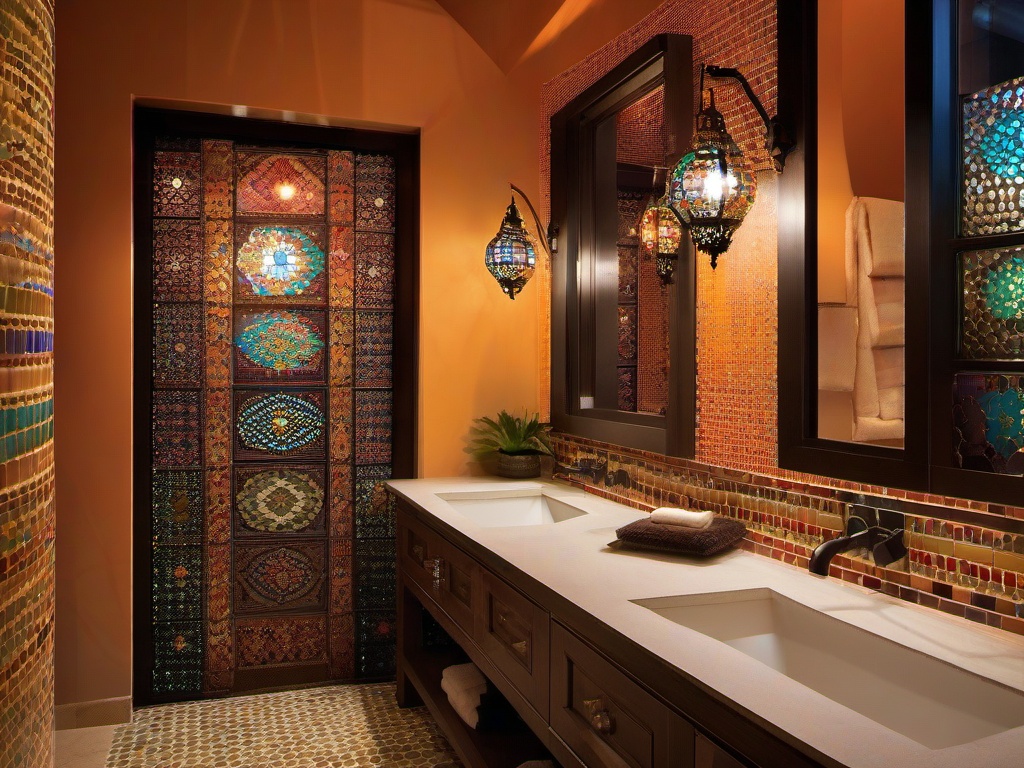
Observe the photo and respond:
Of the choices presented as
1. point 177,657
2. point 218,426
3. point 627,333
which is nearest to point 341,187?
point 218,426

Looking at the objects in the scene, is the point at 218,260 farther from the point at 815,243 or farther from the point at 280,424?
the point at 815,243

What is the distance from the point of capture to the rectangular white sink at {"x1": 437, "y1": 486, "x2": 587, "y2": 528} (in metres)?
2.89

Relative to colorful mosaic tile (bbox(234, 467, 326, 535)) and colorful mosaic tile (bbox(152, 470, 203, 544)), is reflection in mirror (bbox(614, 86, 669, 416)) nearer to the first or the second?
colorful mosaic tile (bbox(234, 467, 326, 535))

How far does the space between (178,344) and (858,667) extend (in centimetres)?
261

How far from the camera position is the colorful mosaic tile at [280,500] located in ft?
10.8

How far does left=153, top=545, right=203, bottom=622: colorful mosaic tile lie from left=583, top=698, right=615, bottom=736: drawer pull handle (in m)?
2.13

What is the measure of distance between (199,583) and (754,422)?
2205 millimetres

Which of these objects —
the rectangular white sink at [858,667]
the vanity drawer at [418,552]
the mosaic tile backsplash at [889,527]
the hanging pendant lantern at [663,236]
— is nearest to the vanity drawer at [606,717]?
the rectangular white sink at [858,667]

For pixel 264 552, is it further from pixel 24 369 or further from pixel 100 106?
pixel 24 369

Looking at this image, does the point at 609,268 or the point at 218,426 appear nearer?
the point at 609,268

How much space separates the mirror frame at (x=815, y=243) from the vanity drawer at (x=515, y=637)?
67 centimetres

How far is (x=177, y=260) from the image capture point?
320 cm

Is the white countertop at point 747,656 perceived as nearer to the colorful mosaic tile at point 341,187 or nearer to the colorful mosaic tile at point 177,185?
the colorful mosaic tile at point 341,187

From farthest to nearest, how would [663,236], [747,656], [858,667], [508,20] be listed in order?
1. [508,20]
2. [663,236]
3. [858,667]
4. [747,656]
